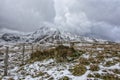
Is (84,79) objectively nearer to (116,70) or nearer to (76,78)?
(76,78)

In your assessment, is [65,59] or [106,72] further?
[65,59]

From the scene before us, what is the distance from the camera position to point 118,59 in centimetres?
2109

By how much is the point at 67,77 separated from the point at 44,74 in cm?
333

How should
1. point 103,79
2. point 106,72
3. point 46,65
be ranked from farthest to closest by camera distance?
1. point 46,65
2. point 106,72
3. point 103,79

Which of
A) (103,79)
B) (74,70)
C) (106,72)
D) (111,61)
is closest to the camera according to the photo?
(103,79)

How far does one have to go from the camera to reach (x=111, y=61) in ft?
67.1

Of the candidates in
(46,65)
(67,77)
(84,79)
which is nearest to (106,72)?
(84,79)

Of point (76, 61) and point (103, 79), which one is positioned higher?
point (76, 61)

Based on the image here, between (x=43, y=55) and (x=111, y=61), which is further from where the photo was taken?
(x=43, y=55)

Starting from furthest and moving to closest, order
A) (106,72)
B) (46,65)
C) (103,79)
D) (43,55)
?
(43,55) → (46,65) → (106,72) → (103,79)

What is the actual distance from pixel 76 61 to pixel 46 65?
376cm

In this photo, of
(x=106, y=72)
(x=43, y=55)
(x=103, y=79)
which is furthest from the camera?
(x=43, y=55)

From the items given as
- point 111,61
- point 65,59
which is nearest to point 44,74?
point 65,59

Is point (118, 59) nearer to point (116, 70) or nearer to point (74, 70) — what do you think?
point (116, 70)
